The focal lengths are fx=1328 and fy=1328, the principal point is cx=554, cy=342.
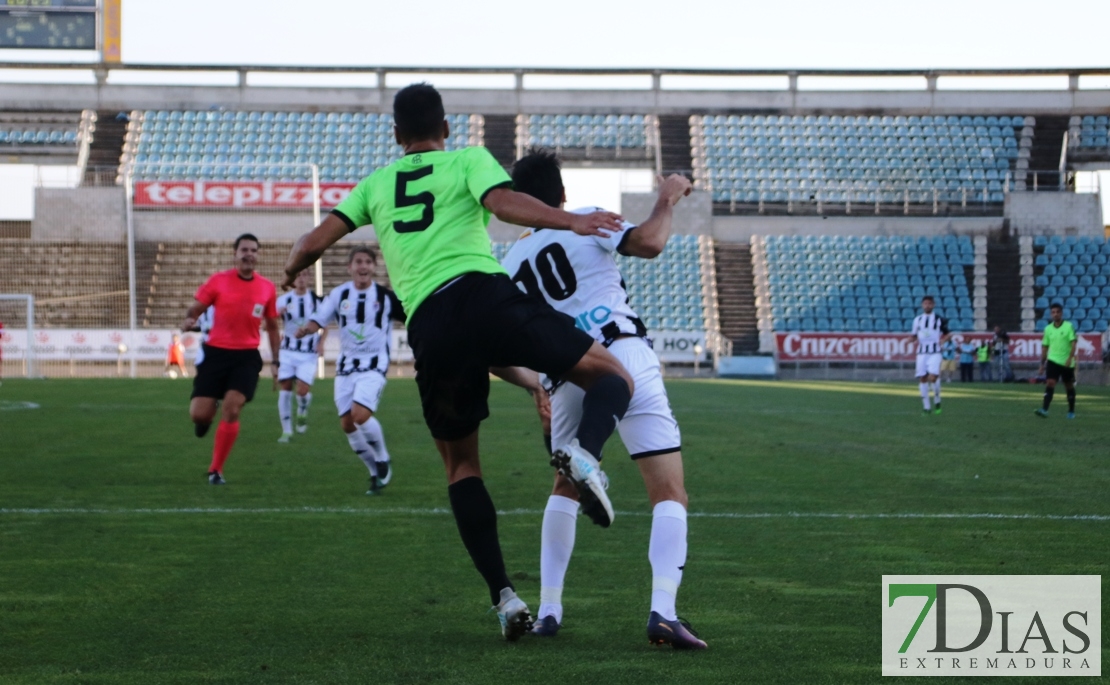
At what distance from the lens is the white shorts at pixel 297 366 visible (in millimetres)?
16219

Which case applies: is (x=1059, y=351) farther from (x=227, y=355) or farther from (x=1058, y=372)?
(x=227, y=355)

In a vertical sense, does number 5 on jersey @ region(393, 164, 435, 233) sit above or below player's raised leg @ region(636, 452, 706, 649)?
above

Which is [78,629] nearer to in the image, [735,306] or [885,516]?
[885,516]

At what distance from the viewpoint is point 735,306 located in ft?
144

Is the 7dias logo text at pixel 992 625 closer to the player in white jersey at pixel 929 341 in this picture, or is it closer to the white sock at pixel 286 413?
the white sock at pixel 286 413

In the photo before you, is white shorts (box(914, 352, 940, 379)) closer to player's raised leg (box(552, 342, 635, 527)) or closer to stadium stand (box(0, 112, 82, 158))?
player's raised leg (box(552, 342, 635, 527))

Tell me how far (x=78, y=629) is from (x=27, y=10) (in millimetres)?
28494

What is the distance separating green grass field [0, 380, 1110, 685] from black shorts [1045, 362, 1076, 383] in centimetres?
702

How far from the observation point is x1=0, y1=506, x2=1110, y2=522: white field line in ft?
27.9

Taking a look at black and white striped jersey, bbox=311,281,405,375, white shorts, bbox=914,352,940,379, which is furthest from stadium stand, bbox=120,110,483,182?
black and white striped jersey, bbox=311,281,405,375

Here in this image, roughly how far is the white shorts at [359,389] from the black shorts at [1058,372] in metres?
14.3

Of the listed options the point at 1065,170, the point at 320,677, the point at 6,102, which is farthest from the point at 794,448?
the point at 6,102

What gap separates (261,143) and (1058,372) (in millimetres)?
34130

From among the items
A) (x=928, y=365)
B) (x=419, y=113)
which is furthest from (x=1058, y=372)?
(x=419, y=113)
